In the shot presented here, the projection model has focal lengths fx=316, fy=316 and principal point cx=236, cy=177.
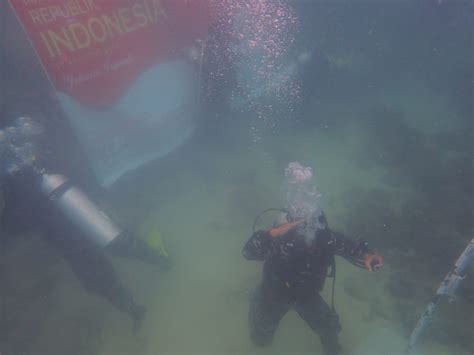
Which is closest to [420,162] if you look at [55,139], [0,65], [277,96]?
[277,96]

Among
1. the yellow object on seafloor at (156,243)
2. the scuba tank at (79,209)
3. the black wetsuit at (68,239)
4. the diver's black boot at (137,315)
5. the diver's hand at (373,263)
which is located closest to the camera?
the diver's hand at (373,263)

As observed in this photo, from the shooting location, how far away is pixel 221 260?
593cm

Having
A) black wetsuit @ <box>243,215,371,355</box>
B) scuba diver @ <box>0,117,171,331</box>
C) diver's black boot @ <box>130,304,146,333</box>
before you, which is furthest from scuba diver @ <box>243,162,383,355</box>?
scuba diver @ <box>0,117,171,331</box>

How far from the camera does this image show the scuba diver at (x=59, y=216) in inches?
158

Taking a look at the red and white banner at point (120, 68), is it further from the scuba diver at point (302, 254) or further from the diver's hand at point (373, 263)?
the diver's hand at point (373, 263)

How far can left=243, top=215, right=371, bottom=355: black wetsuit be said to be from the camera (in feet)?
10.3

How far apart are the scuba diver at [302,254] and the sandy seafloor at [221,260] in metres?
1.39

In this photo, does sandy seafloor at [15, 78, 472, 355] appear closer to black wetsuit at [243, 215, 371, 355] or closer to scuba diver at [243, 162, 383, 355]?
black wetsuit at [243, 215, 371, 355]

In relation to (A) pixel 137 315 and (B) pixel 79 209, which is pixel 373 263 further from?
(B) pixel 79 209

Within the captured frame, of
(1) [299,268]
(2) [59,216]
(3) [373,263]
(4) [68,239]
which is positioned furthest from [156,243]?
(3) [373,263]

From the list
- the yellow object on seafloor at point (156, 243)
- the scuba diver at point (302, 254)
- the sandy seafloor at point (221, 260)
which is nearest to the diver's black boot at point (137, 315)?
the sandy seafloor at point (221, 260)

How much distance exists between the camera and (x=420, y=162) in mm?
8562

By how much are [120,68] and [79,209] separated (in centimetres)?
273

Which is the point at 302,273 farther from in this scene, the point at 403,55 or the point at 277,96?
the point at 403,55
